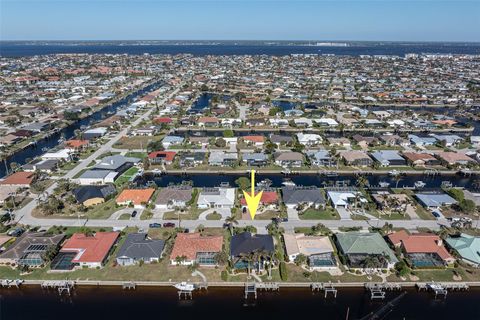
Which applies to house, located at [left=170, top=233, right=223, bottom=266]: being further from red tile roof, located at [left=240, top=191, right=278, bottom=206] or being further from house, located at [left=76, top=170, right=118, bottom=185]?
house, located at [left=76, top=170, right=118, bottom=185]

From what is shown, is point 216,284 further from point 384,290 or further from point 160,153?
point 160,153

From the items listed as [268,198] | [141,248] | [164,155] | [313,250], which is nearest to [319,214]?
[268,198]

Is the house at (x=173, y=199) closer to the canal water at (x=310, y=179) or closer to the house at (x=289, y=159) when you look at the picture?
the canal water at (x=310, y=179)

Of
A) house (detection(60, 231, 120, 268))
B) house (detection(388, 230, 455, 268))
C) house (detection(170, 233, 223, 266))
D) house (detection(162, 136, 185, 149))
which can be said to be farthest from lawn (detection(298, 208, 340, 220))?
house (detection(162, 136, 185, 149))

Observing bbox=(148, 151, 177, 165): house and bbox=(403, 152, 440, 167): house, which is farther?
bbox=(148, 151, 177, 165): house

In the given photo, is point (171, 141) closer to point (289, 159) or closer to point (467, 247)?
point (289, 159)

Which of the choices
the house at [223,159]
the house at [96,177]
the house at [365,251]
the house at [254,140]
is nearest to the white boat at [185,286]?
the house at [365,251]
